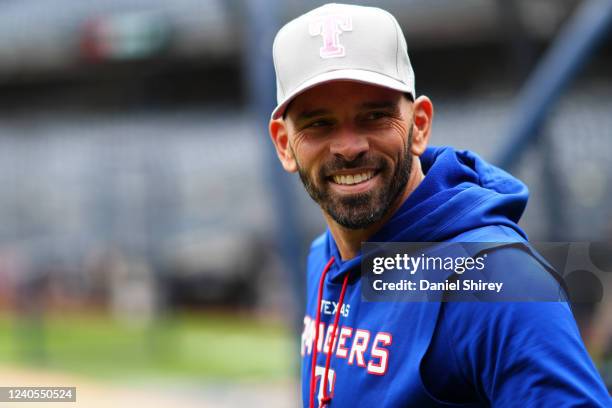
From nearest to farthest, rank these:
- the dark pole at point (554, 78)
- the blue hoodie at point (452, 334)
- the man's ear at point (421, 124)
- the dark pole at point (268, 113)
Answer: the blue hoodie at point (452, 334) < the man's ear at point (421, 124) < the dark pole at point (554, 78) < the dark pole at point (268, 113)

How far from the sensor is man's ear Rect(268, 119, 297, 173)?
1.78 m

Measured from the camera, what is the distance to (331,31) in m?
1.60

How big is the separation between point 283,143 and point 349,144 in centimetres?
28

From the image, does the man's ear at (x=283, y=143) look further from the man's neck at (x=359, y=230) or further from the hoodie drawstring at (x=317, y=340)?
the hoodie drawstring at (x=317, y=340)

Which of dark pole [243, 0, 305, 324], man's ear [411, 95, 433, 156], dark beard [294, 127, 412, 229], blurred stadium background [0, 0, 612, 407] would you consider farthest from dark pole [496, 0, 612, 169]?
dark beard [294, 127, 412, 229]

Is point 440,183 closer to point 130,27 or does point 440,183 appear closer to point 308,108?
point 308,108

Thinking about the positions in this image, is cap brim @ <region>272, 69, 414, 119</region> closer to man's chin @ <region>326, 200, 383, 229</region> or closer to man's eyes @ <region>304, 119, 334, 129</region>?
man's eyes @ <region>304, 119, 334, 129</region>

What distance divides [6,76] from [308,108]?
16.0 meters

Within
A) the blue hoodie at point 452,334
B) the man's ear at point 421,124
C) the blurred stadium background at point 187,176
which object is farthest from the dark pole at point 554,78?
the man's ear at point 421,124

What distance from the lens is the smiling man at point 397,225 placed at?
1.35 m

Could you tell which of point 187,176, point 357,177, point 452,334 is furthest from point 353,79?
point 187,176

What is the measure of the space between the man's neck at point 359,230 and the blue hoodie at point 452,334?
2 centimetres

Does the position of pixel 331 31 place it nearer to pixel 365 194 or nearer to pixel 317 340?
pixel 365 194

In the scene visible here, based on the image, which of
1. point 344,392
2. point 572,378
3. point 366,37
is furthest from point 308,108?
point 572,378
